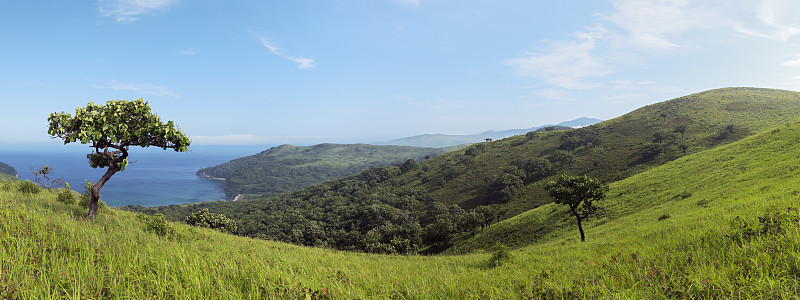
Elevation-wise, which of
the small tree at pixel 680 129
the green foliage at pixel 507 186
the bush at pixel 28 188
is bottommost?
the green foliage at pixel 507 186

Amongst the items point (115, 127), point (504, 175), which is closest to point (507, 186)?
point (504, 175)

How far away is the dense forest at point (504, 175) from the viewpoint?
78375 millimetres

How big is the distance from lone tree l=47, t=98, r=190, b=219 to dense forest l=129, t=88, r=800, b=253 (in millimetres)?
50682

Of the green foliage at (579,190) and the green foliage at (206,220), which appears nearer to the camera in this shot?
the green foliage at (579,190)

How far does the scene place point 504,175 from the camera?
103 metres

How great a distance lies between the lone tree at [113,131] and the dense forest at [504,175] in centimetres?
5068

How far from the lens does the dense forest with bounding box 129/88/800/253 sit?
78.4 meters

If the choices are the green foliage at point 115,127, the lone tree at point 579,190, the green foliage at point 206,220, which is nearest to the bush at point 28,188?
the green foliage at point 115,127

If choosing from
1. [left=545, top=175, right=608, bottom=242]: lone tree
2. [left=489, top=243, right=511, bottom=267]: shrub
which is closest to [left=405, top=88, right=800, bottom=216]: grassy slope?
[left=545, top=175, right=608, bottom=242]: lone tree

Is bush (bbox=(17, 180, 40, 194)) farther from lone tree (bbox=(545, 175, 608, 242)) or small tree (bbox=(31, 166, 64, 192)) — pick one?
lone tree (bbox=(545, 175, 608, 242))

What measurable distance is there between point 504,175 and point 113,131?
105889 millimetres

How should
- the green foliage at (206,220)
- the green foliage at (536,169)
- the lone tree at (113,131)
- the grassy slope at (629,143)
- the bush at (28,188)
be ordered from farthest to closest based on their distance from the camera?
the green foliage at (536,169)
the grassy slope at (629,143)
the green foliage at (206,220)
the bush at (28,188)
the lone tree at (113,131)

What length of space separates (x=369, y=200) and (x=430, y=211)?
41695 mm

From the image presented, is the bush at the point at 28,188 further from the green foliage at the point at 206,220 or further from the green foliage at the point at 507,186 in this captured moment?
the green foliage at the point at 507,186
